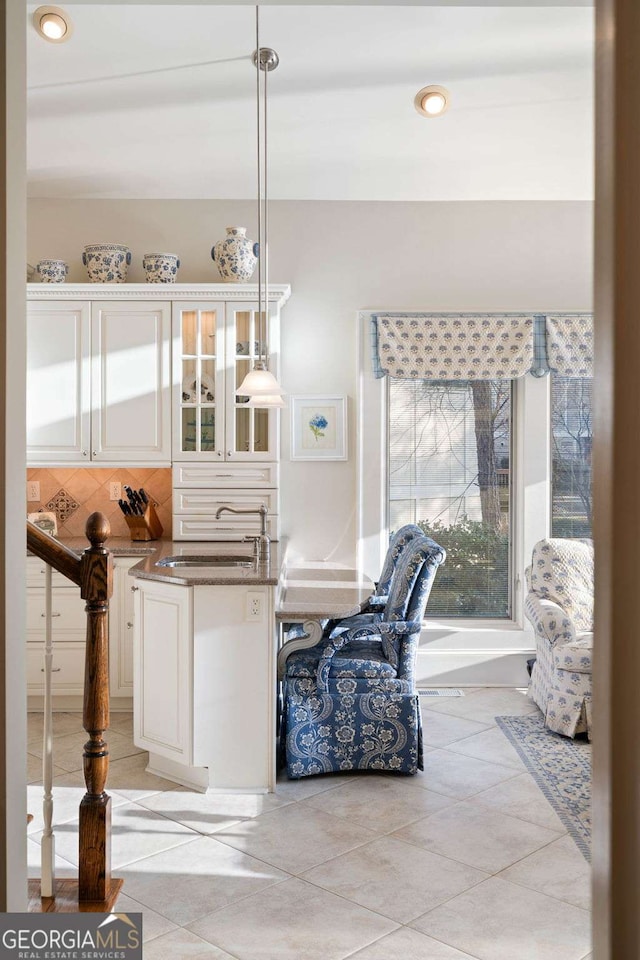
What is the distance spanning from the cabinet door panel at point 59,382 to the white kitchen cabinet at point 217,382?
1.72ft

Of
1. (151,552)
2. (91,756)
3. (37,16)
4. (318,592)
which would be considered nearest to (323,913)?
(91,756)

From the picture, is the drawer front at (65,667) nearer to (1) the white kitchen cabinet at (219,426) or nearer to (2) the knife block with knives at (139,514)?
(2) the knife block with knives at (139,514)

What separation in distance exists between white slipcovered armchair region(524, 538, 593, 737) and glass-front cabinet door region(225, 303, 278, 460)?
5.34 feet

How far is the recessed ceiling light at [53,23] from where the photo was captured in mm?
3586

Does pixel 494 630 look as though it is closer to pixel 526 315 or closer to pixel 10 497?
pixel 526 315

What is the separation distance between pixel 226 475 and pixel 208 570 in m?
1.13

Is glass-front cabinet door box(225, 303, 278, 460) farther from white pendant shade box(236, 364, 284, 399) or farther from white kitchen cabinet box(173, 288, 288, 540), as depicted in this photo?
white pendant shade box(236, 364, 284, 399)

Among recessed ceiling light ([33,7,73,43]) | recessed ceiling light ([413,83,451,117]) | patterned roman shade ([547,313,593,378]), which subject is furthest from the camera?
patterned roman shade ([547,313,593,378])

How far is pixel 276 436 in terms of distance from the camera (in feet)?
16.1

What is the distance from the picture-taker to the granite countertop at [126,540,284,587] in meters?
3.62

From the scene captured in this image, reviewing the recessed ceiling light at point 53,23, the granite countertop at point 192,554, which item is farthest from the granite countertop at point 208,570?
the recessed ceiling light at point 53,23

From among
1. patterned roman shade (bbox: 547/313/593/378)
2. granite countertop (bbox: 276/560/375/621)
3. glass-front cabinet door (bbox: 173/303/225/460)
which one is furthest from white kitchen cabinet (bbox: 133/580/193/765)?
patterned roman shade (bbox: 547/313/593/378)

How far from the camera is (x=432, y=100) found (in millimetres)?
4262

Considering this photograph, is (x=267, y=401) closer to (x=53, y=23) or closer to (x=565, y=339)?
(x=53, y=23)
